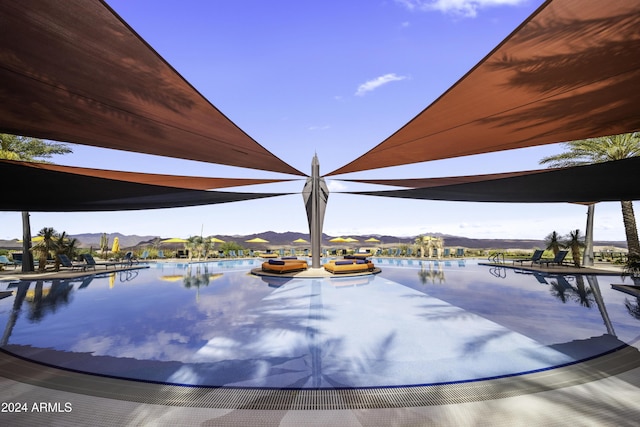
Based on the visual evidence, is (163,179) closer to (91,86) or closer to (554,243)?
(91,86)

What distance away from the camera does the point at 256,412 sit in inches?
106

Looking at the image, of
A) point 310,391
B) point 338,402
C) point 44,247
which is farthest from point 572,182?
point 44,247

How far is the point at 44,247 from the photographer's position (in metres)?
14.4

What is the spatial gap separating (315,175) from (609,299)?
999 centimetres

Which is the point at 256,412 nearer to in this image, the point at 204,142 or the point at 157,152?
the point at 204,142

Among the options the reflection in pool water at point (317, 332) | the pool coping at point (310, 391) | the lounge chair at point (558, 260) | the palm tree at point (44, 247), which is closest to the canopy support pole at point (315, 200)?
the reflection in pool water at point (317, 332)

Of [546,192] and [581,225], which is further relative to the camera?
[581,225]

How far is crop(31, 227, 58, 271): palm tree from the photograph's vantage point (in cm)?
1435

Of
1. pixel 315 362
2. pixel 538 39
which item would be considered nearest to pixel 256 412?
pixel 315 362

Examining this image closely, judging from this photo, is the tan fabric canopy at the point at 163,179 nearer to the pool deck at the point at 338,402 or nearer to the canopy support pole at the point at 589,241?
the pool deck at the point at 338,402

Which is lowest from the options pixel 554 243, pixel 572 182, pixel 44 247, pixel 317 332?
pixel 317 332

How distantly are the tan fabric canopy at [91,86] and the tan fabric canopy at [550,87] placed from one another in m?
3.03

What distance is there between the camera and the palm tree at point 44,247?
14352 mm

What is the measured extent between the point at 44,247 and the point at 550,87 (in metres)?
19.2
